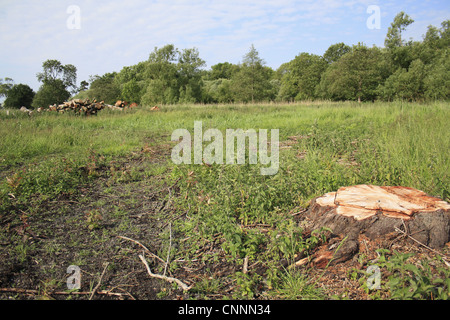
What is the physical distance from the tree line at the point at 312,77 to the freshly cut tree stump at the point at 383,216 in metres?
22.5

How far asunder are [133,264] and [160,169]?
284cm

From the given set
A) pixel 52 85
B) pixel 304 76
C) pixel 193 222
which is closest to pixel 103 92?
pixel 52 85

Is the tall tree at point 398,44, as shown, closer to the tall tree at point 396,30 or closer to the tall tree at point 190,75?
the tall tree at point 396,30

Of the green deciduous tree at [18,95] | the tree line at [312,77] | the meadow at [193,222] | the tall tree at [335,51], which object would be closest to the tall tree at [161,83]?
the tree line at [312,77]

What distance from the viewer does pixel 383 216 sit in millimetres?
2420

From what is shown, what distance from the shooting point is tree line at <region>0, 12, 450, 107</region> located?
27.4 m

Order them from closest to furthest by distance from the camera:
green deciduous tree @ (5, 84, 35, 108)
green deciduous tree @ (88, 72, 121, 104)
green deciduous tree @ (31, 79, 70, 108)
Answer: green deciduous tree @ (31, 79, 70, 108) < green deciduous tree @ (5, 84, 35, 108) < green deciduous tree @ (88, 72, 121, 104)

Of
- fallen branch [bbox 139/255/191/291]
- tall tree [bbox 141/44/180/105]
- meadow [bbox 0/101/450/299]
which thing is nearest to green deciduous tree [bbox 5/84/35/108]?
tall tree [bbox 141/44/180/105]

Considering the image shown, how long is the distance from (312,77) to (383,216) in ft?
133

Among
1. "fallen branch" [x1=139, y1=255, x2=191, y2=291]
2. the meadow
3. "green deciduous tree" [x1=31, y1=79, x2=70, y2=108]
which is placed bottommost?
"fallen branch" [x1=139, y1=255, x2=191, y2=291]

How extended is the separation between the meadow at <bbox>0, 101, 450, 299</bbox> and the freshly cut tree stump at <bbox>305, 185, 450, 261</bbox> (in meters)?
0.17

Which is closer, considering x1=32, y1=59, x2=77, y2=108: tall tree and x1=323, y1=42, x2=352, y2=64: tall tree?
x1=32, y1=59, x2=77, y2=108: tall tree

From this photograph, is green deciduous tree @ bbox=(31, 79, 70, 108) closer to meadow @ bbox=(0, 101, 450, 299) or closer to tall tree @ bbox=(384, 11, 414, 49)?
meadow @ bbox=(0, 101, 450, 299)

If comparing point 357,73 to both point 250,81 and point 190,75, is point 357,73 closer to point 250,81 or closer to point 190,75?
point 250,81
